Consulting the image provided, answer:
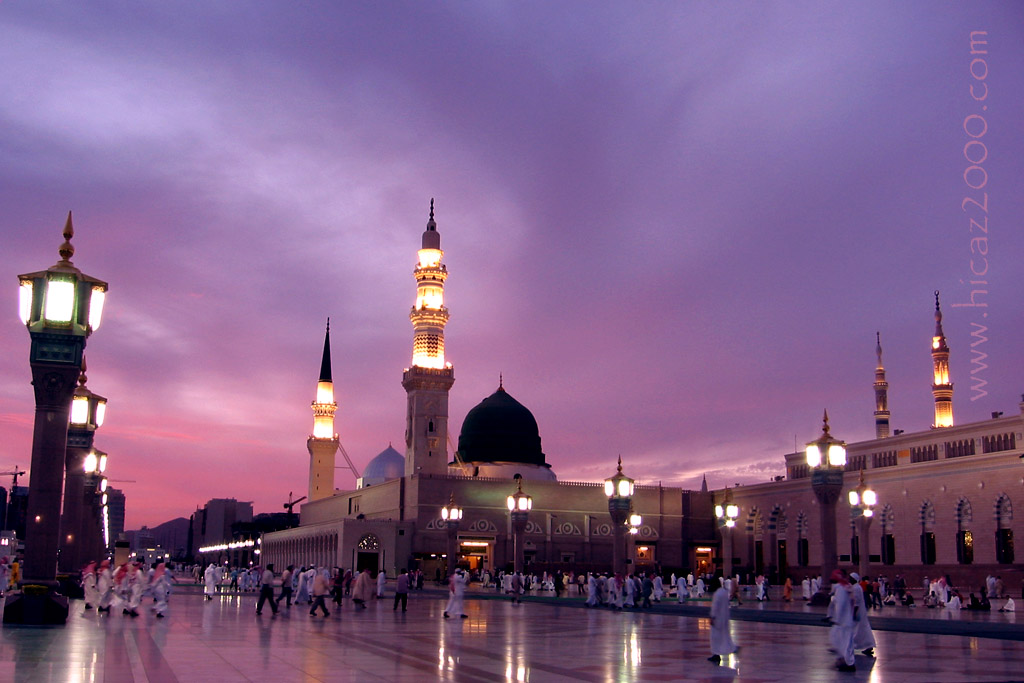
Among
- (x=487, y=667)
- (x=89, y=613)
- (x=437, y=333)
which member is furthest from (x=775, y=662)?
(x=437, y=333)

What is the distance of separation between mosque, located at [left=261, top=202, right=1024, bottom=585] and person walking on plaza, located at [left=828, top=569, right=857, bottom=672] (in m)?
37.0

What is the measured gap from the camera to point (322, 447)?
88.4 meters

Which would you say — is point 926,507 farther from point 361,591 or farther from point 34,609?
point 34,609

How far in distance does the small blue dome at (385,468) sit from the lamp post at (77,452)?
191 feet

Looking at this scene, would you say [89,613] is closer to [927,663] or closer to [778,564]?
[927,663]

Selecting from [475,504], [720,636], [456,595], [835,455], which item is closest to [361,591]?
[456,595]

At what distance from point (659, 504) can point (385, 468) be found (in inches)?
936

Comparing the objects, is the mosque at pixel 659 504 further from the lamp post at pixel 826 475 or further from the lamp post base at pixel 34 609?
the lamp post base at pixel 34 609

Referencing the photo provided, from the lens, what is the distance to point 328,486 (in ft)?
293

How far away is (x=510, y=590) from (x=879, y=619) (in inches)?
933

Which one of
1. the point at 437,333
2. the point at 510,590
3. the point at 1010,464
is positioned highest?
the point at 437,333

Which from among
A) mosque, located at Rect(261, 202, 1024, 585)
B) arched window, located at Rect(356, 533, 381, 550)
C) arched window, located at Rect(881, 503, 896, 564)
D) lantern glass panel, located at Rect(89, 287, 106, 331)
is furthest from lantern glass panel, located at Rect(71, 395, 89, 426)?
arched window, located at Rect(356, 533, 381, 550)

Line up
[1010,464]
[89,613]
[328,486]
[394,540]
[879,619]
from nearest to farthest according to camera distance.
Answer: [89,613], [879,619], [1010,464], [394,540], [328,486]

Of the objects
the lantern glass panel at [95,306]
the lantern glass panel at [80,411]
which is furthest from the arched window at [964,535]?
the lantern glass panel at [95,306]
